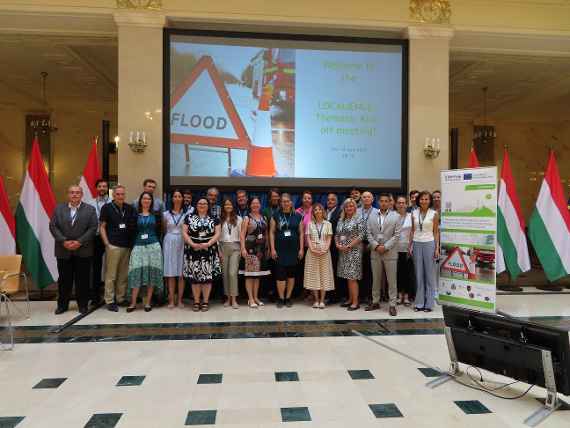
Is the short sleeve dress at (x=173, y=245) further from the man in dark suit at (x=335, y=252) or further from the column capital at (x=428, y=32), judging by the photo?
A: the column capital at (x=428, y=32)

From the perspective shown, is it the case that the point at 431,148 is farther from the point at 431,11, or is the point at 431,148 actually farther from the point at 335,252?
the point at 335,252

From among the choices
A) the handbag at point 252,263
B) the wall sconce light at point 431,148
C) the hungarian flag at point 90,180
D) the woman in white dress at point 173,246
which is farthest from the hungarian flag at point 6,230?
the wall sconce light at point 431,148

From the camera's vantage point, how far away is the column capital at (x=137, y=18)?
6.62 m

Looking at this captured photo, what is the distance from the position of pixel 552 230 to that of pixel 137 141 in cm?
642

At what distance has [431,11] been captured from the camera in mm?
7121

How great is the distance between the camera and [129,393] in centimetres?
315

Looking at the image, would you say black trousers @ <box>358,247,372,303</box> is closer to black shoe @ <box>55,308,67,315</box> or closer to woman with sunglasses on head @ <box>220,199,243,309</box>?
woman with sunglasses on head @ <box>220,199,243,309</box>

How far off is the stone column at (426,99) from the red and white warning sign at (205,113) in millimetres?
2690

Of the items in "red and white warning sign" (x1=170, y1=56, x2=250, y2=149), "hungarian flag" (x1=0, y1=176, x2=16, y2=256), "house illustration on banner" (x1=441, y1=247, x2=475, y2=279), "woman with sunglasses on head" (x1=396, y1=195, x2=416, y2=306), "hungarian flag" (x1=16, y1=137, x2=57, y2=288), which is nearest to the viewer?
"house illustration on banner" (x1=441, y1=247, x2=475, y2=279)

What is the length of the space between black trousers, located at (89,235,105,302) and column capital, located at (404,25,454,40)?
5.59 m

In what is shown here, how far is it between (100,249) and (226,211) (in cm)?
187

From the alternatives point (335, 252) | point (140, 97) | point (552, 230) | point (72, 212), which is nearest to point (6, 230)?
point (72, 212)


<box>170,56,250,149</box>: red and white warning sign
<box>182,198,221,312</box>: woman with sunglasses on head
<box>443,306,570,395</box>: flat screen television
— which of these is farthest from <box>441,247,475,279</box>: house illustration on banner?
<box>170,56,250,149</box>: red and white warning sign

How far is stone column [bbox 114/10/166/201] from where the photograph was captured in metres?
6.66
